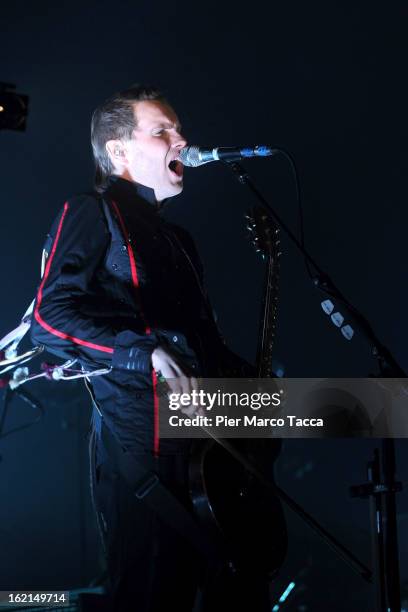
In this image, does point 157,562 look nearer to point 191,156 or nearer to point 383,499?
point 383,499

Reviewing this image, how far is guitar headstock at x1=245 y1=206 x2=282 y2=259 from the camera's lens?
73.8 inches

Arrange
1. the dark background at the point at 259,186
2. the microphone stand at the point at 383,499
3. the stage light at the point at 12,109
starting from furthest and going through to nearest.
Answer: the dark background at the point at 259,186 < the stage light at the point at 12,109 < the microphone stand at the point at 383,499

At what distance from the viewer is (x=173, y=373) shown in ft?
4.23

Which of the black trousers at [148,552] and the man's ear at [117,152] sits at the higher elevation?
the man's ear at [117,152]

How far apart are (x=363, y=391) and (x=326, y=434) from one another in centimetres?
21

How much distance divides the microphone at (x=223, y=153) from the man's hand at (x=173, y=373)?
0.69 meters

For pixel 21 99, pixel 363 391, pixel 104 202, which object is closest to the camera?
pixel 104 202

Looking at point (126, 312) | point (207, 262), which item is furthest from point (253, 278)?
point (126, 312)

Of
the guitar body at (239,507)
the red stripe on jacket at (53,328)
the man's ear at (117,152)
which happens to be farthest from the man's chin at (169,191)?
the guitar body at (239,507)

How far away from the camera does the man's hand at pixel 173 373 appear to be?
1.29m

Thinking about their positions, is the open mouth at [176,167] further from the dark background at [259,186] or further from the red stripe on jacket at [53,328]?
the dark background at [259,186]

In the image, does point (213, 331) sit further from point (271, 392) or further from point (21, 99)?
point (21, 99)

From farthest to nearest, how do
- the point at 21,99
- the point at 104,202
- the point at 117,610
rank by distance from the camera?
the point at 21,99
the point at 104,202
the point at 117,610

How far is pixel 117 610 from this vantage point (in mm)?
1321
